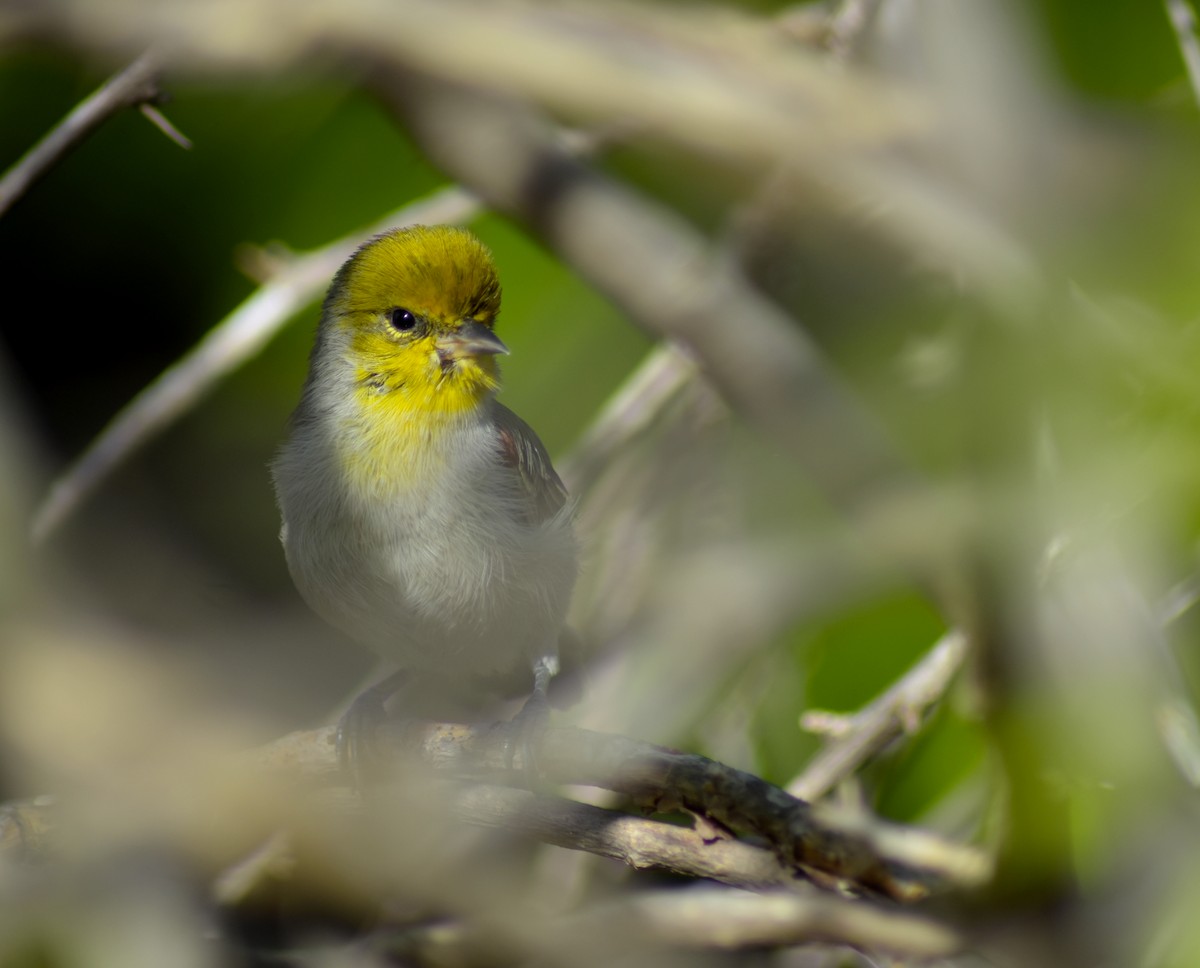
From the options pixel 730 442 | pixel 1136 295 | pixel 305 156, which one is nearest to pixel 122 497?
pixel 305 156

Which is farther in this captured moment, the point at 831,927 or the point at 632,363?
the point at 632,363

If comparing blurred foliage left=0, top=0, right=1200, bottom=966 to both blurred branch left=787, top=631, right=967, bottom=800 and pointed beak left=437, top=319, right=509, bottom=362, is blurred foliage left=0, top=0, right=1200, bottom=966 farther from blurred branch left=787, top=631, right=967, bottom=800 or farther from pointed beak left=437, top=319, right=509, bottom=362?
pointed beak left=437, top=319, right=509, bottom=362

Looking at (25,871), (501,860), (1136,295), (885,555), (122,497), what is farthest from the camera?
(122,497)

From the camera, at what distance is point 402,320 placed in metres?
2.44

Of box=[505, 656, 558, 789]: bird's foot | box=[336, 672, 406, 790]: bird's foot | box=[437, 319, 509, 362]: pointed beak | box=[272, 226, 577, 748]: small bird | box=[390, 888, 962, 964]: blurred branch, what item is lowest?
box=[390, 888, 962, 964]: blurred branch

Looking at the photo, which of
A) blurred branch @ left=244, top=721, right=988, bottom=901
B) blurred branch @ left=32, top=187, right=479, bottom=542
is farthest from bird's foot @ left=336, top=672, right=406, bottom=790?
blurred branch @ left=32, top=187, right=479, bottom=542

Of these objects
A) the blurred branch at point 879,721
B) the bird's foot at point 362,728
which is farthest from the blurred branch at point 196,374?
the blurred branch at point 879,721

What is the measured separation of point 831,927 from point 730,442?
5.45 ft

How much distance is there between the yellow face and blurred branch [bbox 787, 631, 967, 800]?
1162 millimetres

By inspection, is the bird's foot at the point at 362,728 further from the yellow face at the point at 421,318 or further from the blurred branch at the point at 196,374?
the blurred branch at the point at 196,374

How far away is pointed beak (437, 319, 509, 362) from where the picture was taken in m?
2.37

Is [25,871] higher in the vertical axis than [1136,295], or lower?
lower

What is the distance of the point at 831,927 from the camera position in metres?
2.44

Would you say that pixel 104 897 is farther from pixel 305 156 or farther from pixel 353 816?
pixel 305 156
